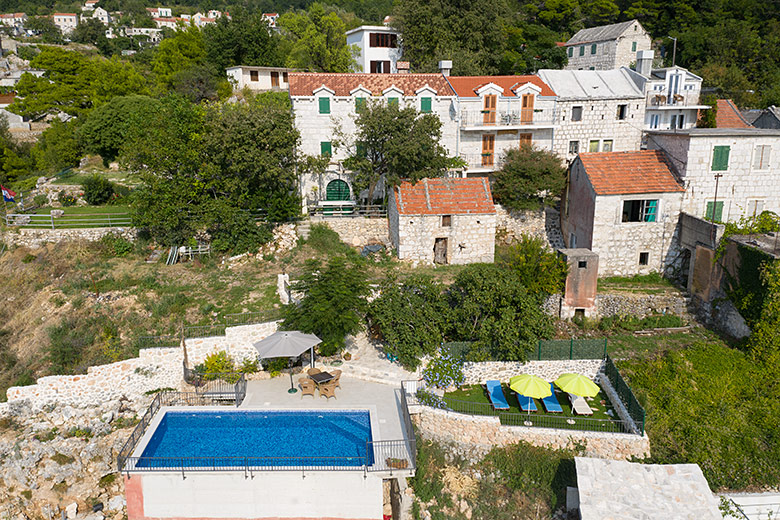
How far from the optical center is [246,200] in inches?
1125

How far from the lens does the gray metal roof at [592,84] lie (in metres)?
33.8

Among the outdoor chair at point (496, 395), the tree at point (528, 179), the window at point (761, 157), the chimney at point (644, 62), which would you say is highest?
the chimney at point (644, 62)

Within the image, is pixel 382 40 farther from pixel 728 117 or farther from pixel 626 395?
pixel 626 395

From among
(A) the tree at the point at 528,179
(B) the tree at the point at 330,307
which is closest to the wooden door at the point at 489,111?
(A) the tree at the point at 528,179

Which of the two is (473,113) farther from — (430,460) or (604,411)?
(430,460)

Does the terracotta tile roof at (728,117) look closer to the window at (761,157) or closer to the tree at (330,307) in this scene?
the window at (761,157)

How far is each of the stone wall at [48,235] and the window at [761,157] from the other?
3205 centimetres

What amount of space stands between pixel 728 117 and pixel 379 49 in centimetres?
2797

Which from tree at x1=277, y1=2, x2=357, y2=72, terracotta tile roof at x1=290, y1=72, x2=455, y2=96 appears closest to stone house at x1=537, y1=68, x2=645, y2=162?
terracotta tile roof at x1=290, y1=72, x2=455, y2=96

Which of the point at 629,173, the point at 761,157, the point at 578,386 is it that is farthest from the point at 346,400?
the point at 761,157

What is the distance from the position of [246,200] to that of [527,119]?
673 inches

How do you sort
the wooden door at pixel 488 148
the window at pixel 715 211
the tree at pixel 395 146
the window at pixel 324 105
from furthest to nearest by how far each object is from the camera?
the wooden door at pixel 488 148 → the window at pixel 324 105 → the tree at pixel 395 146 → the window at pixel 715 211

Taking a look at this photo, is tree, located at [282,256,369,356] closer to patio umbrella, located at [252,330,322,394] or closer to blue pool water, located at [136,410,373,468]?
patio umbrella, located at [252,330,322,394]

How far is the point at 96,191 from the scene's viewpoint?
3381cm
